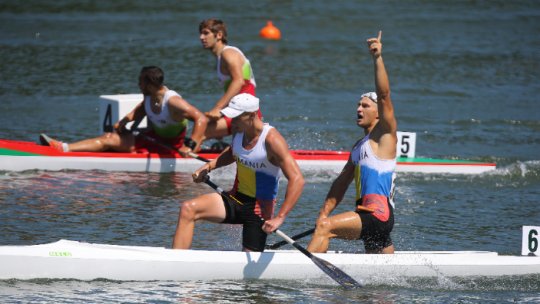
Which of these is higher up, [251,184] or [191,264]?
[251,184]

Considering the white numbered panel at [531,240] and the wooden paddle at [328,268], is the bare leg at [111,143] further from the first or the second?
the white numbered panel at [531,240]

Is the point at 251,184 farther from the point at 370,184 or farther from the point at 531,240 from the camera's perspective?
the point at 531,240

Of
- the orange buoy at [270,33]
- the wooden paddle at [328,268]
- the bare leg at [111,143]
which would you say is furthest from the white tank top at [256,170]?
the orange buoy at [270,33]

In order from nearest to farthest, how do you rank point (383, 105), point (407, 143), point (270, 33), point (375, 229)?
point (383, 105) < point (375, 229) < point (407, 143) < point (270, 33)

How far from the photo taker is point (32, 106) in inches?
814

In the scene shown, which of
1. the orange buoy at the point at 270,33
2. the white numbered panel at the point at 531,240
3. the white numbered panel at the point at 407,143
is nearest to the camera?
the white numbered panel at the point at 531,240

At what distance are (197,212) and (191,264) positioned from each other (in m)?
0.50

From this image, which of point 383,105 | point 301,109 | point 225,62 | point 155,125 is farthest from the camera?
point 301,109


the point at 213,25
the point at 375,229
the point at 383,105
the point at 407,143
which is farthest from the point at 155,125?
the point at 383,105

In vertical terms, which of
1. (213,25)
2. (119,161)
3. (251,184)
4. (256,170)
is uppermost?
(213,25)

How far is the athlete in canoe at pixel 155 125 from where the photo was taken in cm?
1418

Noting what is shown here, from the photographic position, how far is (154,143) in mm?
15117

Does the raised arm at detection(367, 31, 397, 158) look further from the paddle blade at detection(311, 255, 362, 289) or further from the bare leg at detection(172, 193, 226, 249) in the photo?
the bare leg at detection(172, 193, 226, 249)

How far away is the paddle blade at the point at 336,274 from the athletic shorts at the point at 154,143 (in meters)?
5.70
